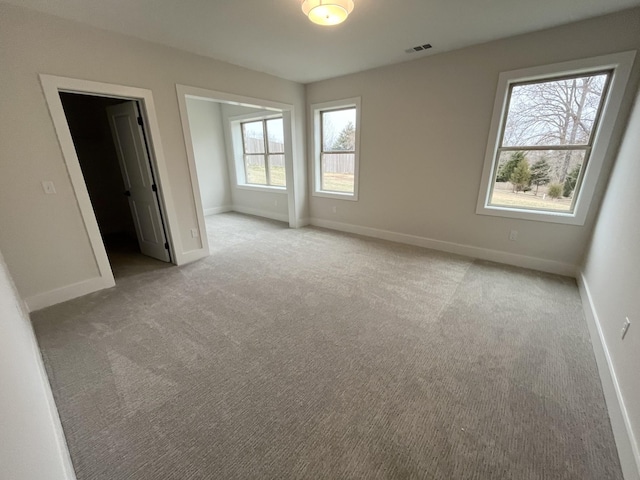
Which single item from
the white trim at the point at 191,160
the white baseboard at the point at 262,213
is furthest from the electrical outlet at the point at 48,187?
the white baseboard at the point at 262,213

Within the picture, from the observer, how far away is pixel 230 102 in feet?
12.4

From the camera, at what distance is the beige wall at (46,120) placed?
2.26 m

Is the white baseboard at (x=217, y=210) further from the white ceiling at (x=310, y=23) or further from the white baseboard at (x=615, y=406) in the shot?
the white baseboard at (x=615, y=406)

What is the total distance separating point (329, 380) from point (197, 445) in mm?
812

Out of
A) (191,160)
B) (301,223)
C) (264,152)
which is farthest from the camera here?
(264,152)

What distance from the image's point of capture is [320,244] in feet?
14.1

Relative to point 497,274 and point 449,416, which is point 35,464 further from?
point 497,274

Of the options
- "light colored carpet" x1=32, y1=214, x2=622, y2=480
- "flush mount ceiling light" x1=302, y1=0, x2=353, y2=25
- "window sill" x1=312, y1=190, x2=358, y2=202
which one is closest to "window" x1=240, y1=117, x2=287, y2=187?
"window sill" x1=312, y1=190, x2=358, y2=202

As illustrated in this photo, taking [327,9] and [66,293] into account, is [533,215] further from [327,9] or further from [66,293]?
[66,293]

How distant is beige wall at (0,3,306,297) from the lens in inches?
88.8

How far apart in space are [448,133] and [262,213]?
4.25 meters

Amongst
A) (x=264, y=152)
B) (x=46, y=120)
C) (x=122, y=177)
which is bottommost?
(x=122, y=177)

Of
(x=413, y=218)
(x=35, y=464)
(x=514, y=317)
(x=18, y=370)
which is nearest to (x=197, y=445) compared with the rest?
(x=35, y=464)

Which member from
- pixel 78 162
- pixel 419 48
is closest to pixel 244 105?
pixel 78 162
